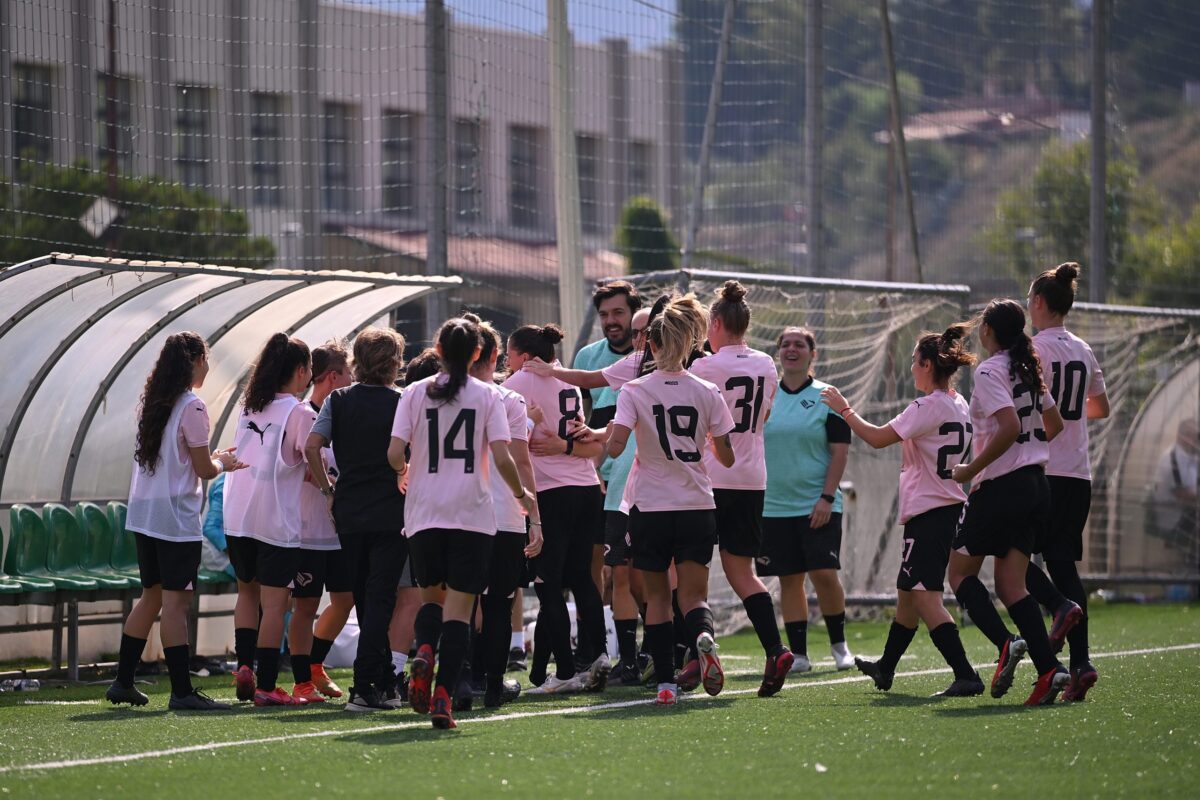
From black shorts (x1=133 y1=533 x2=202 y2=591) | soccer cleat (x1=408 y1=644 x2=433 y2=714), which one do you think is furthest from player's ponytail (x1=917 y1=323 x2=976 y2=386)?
black shorts (x1=133 y1=533 x2=202 y2=591)

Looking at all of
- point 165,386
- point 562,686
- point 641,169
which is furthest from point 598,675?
point 641,169

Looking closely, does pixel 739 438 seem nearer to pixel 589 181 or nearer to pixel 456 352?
pixel 456 352

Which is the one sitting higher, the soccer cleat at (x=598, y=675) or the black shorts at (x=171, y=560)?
the black shorts at (x=171, y=560)

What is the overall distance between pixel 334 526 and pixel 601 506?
1.55 metres

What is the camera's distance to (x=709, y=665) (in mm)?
7961

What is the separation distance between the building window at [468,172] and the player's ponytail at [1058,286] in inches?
233

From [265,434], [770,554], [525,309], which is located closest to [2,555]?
[265,434]

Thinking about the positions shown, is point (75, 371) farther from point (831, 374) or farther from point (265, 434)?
point (831, 374)

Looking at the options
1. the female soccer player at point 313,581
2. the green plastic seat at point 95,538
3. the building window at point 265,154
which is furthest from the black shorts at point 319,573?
the building window at point 265,154

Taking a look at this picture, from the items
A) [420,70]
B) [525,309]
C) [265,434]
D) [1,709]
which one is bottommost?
[1,709]

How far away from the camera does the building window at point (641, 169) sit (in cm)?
1755

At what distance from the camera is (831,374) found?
14.1 metres

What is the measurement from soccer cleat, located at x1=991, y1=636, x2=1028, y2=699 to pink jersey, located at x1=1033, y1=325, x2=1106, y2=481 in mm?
1029

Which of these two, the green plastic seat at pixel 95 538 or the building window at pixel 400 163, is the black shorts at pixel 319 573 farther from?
the building window at pixel 400 163
